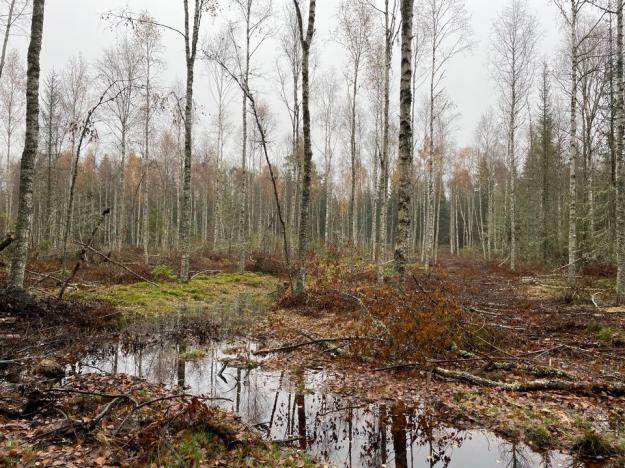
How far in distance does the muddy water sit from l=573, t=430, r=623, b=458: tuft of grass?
0.26 meters

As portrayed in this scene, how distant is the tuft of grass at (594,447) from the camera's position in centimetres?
412

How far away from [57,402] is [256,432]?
2424mm

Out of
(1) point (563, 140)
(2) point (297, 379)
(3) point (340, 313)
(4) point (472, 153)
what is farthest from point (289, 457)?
(4) point (472, 153)

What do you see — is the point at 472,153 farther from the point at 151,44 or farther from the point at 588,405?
the point at 588,405

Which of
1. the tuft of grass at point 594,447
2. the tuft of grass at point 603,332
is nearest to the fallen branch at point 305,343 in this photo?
the tuft of grass at point 594,447

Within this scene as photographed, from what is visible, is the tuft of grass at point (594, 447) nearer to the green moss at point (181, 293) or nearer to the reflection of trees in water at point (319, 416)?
the reflection of trees in water at point (319, 416)

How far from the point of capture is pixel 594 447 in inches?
165

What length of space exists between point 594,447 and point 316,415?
3.09 m

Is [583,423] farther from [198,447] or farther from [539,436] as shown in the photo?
[198,447]

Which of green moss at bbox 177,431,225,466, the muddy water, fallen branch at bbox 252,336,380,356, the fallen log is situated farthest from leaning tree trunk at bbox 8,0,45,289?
the fallen log

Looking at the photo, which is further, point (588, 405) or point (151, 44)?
point (151, 44)

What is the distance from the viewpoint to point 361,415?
523 cm

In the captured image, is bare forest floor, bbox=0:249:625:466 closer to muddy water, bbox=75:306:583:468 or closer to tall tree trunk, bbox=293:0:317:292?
muddy water, bbox=75:306:583:468

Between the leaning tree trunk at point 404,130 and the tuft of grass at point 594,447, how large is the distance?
5.80m
